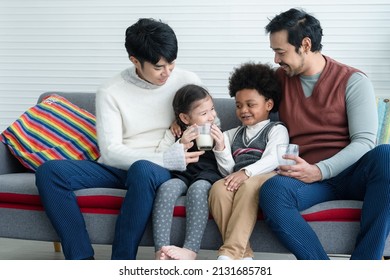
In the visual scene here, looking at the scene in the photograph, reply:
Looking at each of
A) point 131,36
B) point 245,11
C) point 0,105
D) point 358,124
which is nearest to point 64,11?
point 0,105

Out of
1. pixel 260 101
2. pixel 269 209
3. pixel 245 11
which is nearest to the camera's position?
pixel 269 209

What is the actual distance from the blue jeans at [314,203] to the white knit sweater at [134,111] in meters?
0.66

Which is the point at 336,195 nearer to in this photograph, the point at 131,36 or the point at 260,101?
the point at 260,101

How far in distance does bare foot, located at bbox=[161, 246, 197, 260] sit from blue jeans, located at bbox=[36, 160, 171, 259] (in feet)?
0.43

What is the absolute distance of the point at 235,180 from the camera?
2.59m

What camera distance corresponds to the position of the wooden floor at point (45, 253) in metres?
3.37

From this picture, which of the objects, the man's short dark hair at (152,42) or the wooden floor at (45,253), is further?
the wooden floor at (45,253)

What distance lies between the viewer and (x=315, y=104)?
2709 millimetres

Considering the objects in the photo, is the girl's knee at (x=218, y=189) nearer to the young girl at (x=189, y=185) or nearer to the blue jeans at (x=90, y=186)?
the young girl at (x=189, y=185)

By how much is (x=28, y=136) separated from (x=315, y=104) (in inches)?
54.5

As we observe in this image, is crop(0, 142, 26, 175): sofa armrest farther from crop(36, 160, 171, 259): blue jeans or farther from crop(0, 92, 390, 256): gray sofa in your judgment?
crop(36, 160, 171, 259): blue jeans

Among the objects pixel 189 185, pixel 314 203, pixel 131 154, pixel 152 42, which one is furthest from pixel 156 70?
pixel 314 203

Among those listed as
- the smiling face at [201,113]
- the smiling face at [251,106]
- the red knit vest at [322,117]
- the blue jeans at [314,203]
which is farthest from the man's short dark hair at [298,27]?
the blue jeans at [314,203]

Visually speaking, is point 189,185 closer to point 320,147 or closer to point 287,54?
point 320,147
